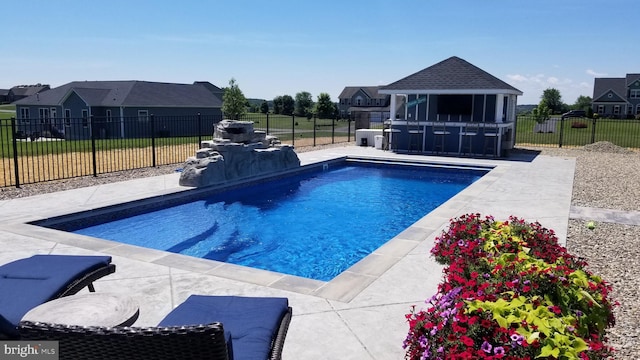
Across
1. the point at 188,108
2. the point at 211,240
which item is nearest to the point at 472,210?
the point at 211,240

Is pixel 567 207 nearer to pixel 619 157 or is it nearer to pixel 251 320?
pixel 251 320

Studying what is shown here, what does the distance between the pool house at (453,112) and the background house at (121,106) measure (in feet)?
54.3

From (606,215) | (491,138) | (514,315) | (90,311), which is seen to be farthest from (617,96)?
(90,311)

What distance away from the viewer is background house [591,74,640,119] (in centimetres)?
6544

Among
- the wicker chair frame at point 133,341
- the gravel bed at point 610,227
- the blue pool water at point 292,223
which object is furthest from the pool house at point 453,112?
the wicker chair frame at point 133,341

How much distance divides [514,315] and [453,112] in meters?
18.1

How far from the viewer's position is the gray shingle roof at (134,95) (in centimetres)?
3331

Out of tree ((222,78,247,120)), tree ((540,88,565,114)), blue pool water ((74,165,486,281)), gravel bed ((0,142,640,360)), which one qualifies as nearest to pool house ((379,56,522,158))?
gravel bed ((0,142,640,360))

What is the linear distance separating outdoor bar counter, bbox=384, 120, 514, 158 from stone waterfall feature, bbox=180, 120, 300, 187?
7.19 m

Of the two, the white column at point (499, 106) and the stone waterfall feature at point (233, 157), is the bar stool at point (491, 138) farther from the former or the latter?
the stone waterfall feature at point (233, 157)

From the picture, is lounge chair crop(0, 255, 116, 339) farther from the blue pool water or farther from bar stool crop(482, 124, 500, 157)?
bar stool crop(482, 124, 500, 157)

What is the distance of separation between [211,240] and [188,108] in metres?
29.8

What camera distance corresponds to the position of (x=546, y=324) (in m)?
2.64

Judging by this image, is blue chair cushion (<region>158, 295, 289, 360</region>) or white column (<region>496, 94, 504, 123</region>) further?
white column (<region>496, 94, 504, 123</region>)
